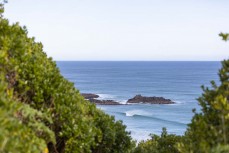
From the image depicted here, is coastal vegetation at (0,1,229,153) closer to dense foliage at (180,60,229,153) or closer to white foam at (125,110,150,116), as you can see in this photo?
dense foliage at (180,60,229,153)

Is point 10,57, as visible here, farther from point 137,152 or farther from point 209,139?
point 137,152

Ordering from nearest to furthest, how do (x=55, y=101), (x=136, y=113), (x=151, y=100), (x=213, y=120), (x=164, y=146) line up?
(x=213, y=120), (x=55, y=101), (x=164, y=146), (x=136, y=113), (x=151, y=100)

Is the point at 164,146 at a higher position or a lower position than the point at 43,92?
lower

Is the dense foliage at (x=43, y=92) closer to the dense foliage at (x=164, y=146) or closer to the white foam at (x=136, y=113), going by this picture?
the dense foliage at (x=164, y=146)

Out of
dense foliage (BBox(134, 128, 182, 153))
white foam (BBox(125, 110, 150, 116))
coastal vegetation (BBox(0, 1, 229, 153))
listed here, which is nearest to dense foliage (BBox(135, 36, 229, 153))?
coastal vegetation (BBox(0, 1, 229, 153))

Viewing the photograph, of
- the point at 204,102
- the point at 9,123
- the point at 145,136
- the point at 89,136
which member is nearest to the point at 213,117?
the point at 204,102

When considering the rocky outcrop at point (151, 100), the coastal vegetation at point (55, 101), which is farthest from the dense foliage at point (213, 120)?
the rocky outcrop at point (151, 100)

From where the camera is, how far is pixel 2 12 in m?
8.81

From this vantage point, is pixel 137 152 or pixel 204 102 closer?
pixel 204 102

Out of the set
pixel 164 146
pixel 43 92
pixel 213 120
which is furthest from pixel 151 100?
pixel 213 120

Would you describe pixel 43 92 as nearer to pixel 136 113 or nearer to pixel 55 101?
pixel 55 101

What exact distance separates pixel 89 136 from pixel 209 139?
2.72 metres

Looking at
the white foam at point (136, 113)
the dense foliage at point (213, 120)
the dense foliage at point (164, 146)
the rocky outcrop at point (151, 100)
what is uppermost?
the dense foliage at point (213, 120)

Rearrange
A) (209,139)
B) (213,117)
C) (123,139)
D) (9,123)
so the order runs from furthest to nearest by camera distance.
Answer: (123,139)
(213,117)
(209,139)
(9,123)
